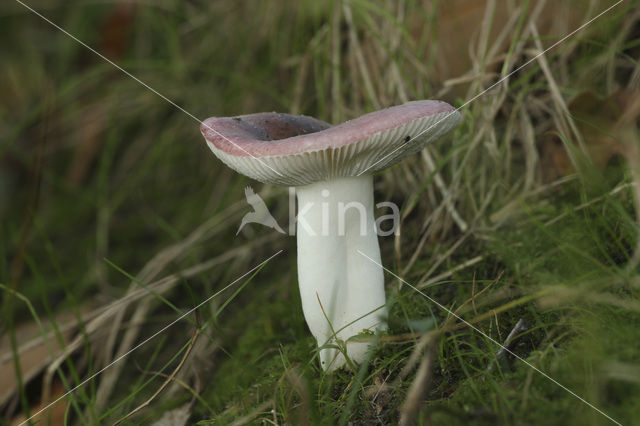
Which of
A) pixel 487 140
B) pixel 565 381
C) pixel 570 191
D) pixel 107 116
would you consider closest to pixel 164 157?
pixel 107 116

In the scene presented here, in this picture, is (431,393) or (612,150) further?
(612,150)

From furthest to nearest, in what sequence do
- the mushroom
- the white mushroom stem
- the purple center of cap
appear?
the white mushroom stem
the mushroom
the purple center of cap

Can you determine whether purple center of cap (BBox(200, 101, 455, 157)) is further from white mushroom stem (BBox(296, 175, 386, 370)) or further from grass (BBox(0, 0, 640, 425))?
grass (BBox(0, 0, 640, 425))

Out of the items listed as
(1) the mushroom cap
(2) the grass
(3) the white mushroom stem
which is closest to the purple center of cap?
Result: (1) the mushroom cap

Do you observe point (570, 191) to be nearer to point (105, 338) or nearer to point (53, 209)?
point (105, 338)

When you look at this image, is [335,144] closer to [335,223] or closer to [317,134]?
[317,134]

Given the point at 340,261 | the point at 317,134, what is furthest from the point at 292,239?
the point at 317,134
